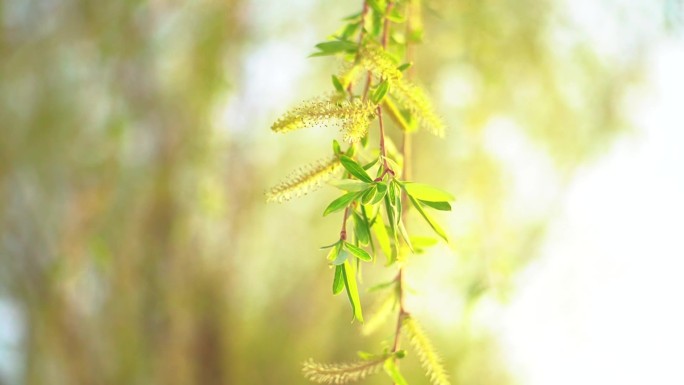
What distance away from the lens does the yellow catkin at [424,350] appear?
430 mm

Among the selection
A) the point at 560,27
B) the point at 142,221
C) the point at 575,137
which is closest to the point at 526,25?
the point at 560,27

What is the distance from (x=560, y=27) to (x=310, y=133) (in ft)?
4.51

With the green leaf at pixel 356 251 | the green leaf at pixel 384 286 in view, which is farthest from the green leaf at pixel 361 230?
the green leaf at pixel 384 286

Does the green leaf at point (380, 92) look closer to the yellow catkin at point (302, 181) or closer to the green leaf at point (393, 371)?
the yellow catkin at point (302, 181)

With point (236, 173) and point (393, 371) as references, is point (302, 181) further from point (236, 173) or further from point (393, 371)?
point (236, 173)

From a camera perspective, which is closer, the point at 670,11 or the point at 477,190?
the point at 670,11

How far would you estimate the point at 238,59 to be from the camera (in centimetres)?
180

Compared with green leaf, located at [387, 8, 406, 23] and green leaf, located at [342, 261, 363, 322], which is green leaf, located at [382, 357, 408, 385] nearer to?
green leaf, located at [342, 261, 363, 322]

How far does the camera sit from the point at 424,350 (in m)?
0.45

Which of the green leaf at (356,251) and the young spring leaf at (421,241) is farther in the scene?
the young spring leaf at (421,241)

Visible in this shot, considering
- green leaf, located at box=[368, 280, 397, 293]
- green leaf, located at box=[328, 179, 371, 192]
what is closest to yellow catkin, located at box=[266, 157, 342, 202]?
green leaf, located at box=[328, 179, 371, 192]

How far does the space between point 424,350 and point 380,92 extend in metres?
0.16

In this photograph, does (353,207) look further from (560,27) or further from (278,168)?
(278,168)

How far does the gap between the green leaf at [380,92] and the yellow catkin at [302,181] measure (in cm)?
4
